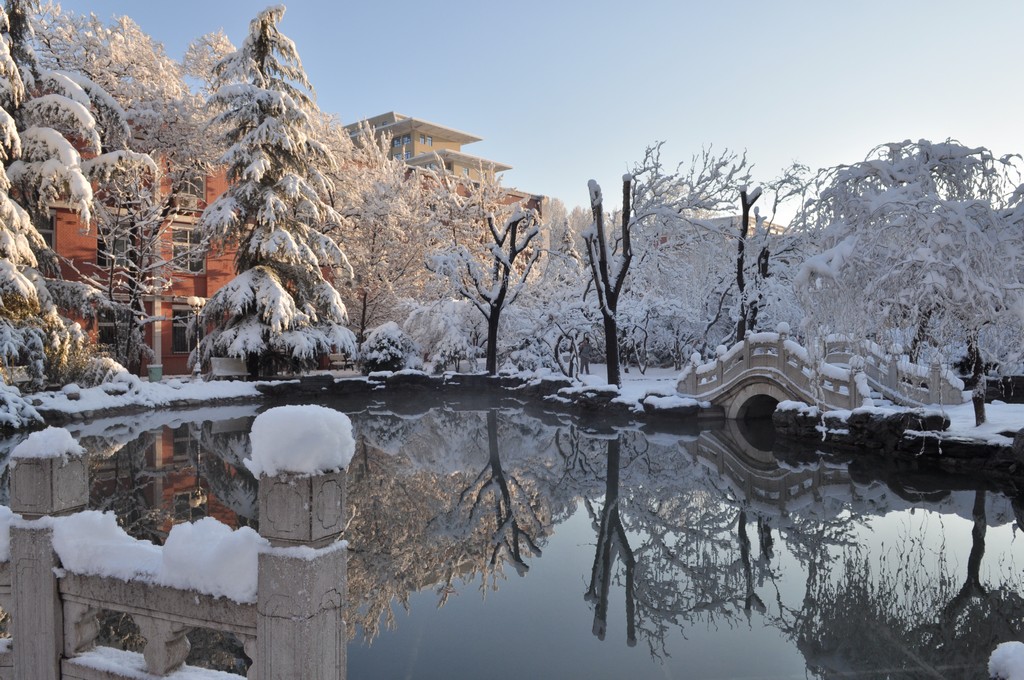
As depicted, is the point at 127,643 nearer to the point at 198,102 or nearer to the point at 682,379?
the point at 682,379

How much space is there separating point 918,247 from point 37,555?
8911 millimetres

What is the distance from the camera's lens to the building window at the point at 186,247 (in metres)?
26.2

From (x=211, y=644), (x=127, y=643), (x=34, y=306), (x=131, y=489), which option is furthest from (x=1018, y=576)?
(x=34, y=306)

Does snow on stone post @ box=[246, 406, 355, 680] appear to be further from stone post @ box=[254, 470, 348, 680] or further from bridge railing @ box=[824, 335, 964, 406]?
bridge railing @ box=[824, 335, 964, 406]

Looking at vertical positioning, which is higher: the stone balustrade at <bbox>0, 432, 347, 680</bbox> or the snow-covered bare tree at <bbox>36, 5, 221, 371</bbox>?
the snow-covered bare tree at <bbox>36, 5, 221, 371</bbox>

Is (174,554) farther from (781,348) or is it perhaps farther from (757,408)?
(757,408)

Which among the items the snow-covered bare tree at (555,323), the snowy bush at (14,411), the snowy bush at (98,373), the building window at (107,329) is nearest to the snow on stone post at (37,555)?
the snowy bush at (14,411)

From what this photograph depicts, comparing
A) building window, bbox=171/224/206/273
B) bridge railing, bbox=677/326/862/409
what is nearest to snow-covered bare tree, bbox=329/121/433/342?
building window, bbox=171/224/206/273

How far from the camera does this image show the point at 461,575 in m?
7.34

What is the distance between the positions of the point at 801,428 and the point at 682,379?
472 cm

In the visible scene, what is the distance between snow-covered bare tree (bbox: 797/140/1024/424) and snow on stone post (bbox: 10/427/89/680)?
8.27 meters

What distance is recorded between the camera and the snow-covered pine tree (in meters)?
22.8

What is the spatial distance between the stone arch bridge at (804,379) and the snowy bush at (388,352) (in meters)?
12.0

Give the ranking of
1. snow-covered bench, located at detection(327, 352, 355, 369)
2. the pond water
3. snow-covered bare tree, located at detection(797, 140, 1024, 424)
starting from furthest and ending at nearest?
snow-covered bench, located at detection(327, 352, 355, 369)
snow-covered bare tree, located at detection(797, 140, 1024, 424)
the pond water
